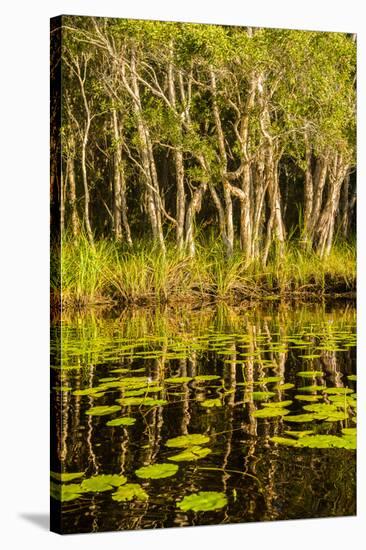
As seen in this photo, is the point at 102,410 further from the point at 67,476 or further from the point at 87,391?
the point at 67,476

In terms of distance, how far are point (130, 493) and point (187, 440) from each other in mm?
467

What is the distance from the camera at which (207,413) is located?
604 centimetres

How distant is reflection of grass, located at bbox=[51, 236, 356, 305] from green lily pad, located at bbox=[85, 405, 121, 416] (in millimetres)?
602

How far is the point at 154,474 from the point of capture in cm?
572

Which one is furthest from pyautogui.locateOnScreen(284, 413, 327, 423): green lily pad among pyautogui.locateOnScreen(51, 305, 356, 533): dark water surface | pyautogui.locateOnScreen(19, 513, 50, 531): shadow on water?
pyautogui.locateOnScreen(19, 513, 50, 531): shadow on water

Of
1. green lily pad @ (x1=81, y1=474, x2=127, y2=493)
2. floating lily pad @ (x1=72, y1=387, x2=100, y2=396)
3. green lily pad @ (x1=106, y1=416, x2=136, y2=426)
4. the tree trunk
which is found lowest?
green lily pad @ (x1=81, y1=474, x2=127, y2=493)

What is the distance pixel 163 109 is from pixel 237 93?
0.53m

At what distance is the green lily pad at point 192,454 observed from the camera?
5.84 m

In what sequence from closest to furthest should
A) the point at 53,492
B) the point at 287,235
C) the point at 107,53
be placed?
the point at 53,492, the point at 107,53, the point at 287,235

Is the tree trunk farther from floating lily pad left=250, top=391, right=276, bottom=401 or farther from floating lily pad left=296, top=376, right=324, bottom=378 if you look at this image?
floating lily pad left=296, top=376, right=324, bottom=378

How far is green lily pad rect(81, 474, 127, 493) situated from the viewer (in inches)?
220

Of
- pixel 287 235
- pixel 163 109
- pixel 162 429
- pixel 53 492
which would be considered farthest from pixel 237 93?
pixel 53 492

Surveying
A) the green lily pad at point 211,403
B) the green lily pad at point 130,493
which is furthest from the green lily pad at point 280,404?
the green lily pad at point 130,493

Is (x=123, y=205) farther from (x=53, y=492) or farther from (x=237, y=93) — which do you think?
(x=53, y=492)
